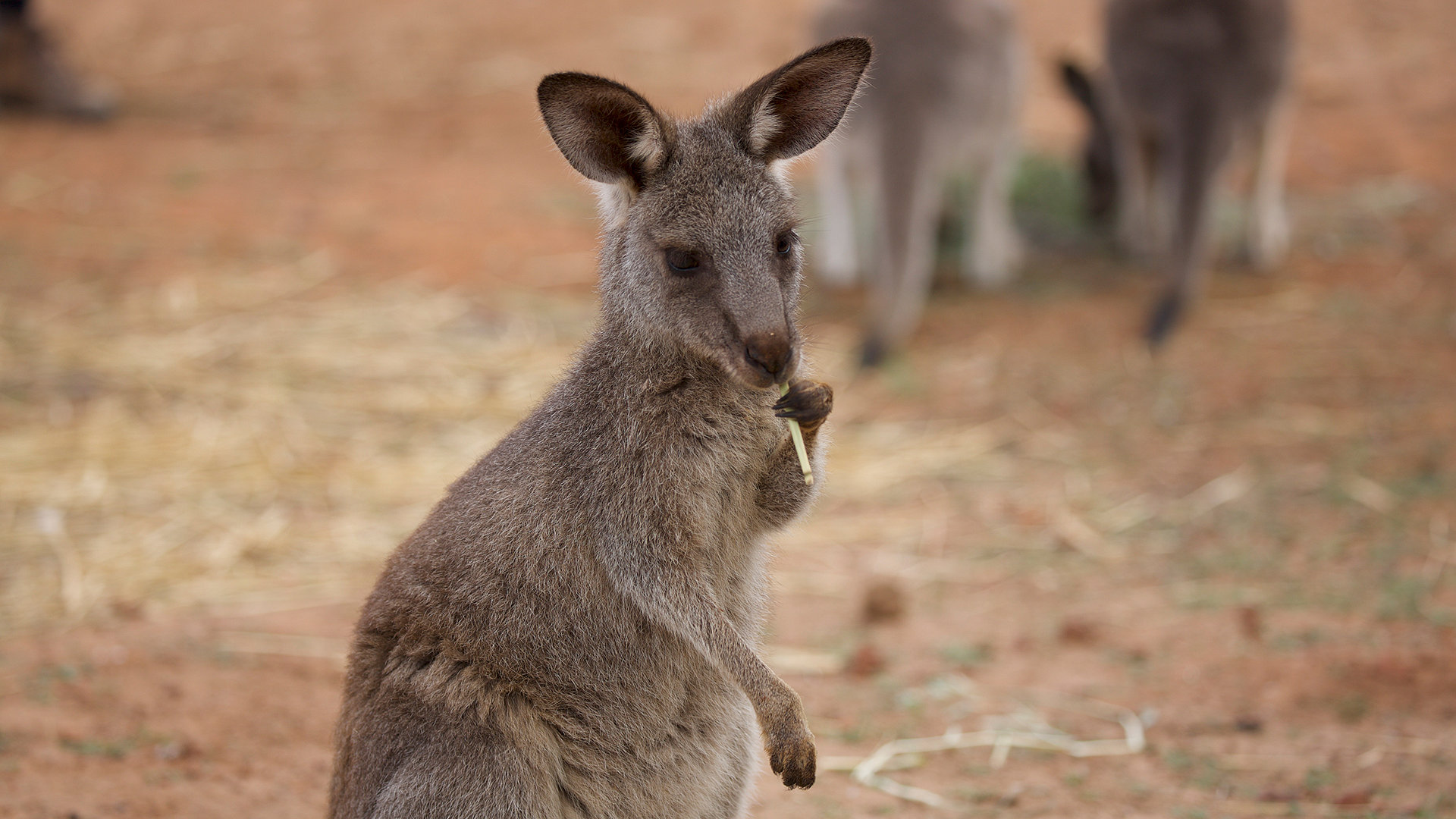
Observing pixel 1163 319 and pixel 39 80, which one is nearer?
pixel 1163 319

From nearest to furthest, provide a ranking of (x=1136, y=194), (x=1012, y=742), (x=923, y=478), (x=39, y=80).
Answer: (x=1012, y=742) → (x=923, y=478) → (x=1136, y=194) → (x=39, y=80)

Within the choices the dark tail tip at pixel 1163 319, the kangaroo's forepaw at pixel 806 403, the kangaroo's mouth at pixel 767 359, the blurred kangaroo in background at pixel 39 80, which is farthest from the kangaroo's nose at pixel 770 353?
the blurred kangaroo in background at pixel 39 80

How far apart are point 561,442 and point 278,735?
1550 mm

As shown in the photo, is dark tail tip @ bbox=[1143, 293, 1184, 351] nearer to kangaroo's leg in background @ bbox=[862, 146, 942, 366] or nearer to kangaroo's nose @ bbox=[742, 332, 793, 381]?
kangaroo's leg in background @ bbox=[862, 146, 942, 366]

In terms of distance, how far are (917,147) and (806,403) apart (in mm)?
4794

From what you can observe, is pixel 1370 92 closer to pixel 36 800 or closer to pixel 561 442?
pixel 561 442

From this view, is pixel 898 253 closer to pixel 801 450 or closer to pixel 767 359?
pixel 801 450

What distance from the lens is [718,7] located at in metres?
14.6

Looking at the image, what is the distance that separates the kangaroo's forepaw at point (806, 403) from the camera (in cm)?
267

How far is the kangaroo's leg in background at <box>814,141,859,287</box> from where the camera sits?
317 inches

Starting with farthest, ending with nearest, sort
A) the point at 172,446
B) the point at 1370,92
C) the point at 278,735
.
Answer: the point at 1370,92, the point at 172,446, the point at 278,735

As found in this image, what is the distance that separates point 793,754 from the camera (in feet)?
8.54

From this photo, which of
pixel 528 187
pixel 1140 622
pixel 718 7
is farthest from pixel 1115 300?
pixel 718 7

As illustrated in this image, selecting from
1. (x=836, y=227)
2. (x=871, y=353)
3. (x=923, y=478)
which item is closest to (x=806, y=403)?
(x=923, y=478)
